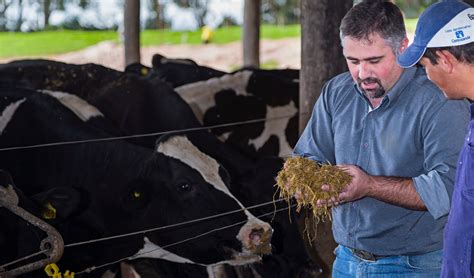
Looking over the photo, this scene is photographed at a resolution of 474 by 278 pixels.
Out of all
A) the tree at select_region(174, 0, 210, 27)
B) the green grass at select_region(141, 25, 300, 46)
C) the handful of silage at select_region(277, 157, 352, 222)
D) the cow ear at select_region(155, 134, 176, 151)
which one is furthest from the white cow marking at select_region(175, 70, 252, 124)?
the tree at select_region(174, 0, 210, 27)

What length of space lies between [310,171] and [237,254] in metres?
2.04

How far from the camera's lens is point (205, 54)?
30906mm

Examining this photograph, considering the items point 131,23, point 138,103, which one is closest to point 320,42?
point 138,103

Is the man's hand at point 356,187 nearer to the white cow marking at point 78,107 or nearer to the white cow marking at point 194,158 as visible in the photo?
the white cow marking at point 194,158

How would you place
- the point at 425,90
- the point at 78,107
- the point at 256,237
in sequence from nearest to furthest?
the point at 425,90
the point at 256,237
the point at 78,107

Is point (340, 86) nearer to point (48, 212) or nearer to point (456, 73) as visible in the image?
point (456, 73)

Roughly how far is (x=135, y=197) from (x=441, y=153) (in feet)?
8.82

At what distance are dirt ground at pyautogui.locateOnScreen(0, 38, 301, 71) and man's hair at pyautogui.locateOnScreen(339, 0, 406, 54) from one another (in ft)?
74.1

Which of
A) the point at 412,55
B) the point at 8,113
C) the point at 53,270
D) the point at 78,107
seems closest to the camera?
the point at 412,55

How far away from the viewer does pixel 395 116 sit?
332cm

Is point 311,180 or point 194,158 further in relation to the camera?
point 194,158

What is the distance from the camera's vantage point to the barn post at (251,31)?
10.8 meters

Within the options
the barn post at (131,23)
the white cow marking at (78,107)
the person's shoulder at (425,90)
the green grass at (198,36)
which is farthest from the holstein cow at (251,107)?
the green grass at (198,36)

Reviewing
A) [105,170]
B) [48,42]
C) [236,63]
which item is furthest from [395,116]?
[48,42]
